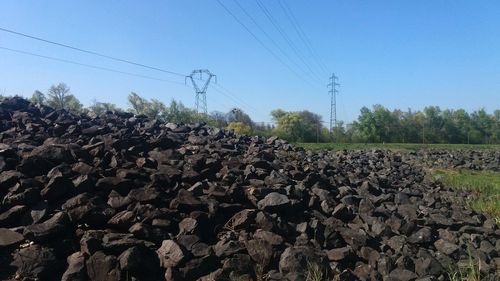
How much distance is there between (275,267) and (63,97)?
5320 centimetres

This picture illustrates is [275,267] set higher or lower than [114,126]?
lower

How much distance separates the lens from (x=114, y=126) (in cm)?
1376

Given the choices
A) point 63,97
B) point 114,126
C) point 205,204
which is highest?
point 63,97

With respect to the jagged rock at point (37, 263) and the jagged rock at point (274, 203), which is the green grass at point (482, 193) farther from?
the jagged rock at point (37, 263)

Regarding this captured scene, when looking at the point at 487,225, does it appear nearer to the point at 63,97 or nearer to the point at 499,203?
the point at 499,203

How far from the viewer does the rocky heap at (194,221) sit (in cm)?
623

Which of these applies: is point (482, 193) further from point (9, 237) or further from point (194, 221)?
point (9, 237)

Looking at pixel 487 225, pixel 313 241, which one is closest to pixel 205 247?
pixel 313 241

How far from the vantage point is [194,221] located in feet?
23.2

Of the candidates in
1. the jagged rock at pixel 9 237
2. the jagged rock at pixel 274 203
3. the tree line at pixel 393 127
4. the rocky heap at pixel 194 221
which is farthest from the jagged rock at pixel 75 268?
the tree line at pixel 393 127

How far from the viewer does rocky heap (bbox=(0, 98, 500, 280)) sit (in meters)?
6.23

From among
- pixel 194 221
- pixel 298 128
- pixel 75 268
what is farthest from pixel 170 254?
pixel 298 128

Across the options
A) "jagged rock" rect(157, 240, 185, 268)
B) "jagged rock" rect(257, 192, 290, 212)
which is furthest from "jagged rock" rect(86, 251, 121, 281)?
"jagged rock" rect(257, 192, 290, 212)

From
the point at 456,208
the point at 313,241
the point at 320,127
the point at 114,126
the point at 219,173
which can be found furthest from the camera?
the point at 320,127
